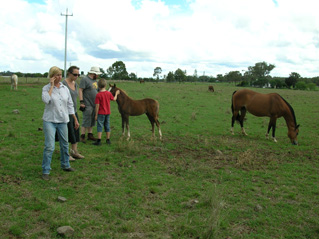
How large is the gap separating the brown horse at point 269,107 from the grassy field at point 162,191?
4.11ft

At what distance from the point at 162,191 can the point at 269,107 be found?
23.7 ft

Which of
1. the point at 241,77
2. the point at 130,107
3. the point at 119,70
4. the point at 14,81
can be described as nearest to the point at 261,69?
the point at 241,77

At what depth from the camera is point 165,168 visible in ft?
20.4

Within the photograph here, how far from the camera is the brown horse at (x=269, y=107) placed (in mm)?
9766

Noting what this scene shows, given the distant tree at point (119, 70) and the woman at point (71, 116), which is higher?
the distant tree at point (119, 70)

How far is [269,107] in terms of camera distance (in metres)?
10.3

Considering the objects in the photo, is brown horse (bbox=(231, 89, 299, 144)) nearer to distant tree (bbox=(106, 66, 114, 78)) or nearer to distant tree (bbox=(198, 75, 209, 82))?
distant tree (bbox=(106, 66, 114, 78))

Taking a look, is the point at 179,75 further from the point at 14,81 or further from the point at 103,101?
the point at 103,101

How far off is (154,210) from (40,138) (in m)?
5.81

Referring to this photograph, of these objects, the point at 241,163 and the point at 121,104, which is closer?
the point at 241,163

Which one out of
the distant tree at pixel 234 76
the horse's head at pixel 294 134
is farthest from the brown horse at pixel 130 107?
the distant tree at pixel 234 76

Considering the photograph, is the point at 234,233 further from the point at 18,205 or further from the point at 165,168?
the point at 18,205

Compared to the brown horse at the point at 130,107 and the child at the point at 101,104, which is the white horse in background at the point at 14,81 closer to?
the brown horse at the point at 130,107

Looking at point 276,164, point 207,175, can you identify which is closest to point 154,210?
point 207,175
